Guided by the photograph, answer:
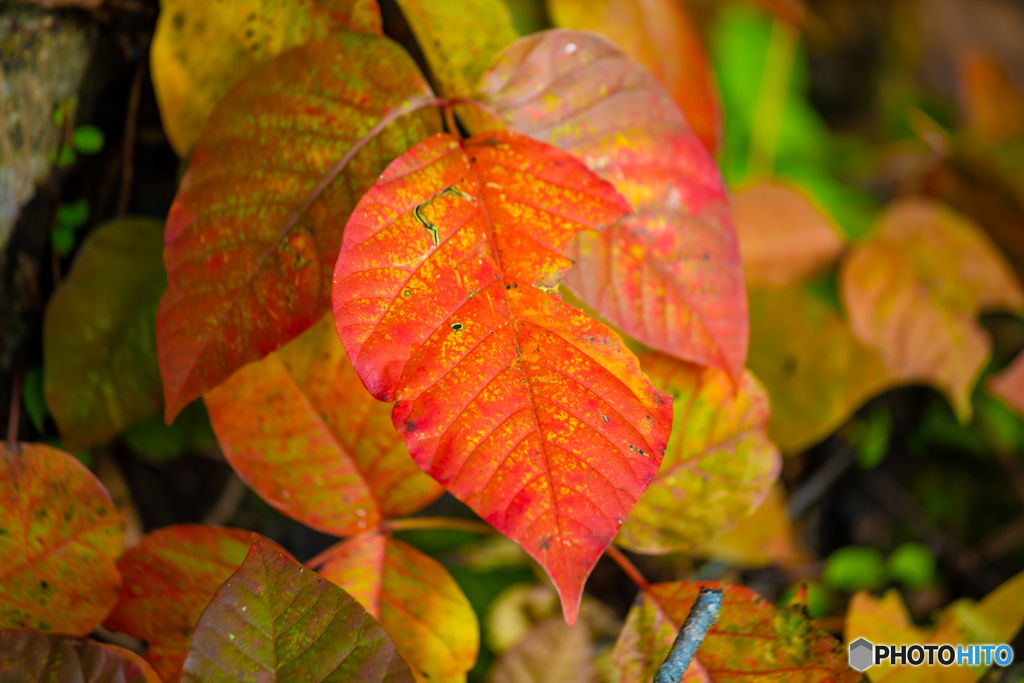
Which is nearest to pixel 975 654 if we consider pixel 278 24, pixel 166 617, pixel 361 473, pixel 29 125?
pixel 361 473

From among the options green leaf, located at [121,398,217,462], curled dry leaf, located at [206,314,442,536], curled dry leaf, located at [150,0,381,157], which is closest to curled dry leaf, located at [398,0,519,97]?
curled dry leaf, located at [150,0,381,157]

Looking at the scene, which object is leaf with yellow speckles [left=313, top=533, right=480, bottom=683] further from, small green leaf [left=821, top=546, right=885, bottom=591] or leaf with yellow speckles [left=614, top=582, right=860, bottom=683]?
small green leaf [left=821, top=546, right=885, bottom=591]

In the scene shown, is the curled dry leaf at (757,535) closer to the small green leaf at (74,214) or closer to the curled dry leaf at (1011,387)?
the curled dry leaf at (1011,387)

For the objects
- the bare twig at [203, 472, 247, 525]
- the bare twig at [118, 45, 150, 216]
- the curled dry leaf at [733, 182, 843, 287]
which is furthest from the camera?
the curled dry leaf at [733, 182, 843, 287]

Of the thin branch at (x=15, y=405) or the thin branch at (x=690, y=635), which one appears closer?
the thin branch at (x=690, y=635)

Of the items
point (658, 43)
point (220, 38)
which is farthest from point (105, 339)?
point (658, 43)

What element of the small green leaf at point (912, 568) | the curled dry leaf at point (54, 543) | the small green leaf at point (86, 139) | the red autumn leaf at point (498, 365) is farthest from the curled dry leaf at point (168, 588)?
the small green leaf at point (912, 568)
